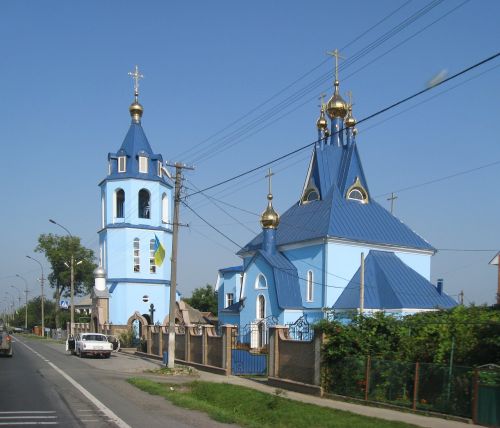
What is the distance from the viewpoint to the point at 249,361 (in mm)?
25172

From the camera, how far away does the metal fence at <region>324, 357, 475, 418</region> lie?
13.7 metres

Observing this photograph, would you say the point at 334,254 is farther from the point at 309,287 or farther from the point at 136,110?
the point at 136,110

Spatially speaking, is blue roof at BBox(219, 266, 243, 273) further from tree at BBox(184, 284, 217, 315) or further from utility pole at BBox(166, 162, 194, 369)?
tree at BBox(184, 284, 217, 315)

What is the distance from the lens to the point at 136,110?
52.3 m

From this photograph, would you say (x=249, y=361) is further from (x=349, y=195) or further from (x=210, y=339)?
(x=349, y=195)

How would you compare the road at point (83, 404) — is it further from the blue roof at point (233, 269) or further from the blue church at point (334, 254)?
the blue roof at point (233, 269)

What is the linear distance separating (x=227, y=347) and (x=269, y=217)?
739 inches

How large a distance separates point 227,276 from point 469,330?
37521 millimetres

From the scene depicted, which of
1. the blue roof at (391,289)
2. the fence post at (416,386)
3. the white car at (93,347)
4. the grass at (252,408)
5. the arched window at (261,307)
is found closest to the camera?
the grass at (252,408)

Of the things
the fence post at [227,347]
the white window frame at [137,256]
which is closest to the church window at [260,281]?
the white window frame at [137,256]

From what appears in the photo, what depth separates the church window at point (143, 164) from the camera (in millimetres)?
50656

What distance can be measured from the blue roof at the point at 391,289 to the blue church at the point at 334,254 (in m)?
0.06

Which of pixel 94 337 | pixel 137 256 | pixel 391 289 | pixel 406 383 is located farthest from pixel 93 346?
pixel 406 383

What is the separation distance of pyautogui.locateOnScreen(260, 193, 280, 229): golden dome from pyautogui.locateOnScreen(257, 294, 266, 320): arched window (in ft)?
17.0
